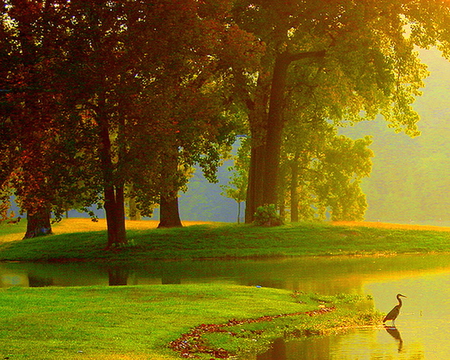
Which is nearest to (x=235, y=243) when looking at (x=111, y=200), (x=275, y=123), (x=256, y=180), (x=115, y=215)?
(x=115, y=215)

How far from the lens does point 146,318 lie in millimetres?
21953

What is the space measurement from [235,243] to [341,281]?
17.7m

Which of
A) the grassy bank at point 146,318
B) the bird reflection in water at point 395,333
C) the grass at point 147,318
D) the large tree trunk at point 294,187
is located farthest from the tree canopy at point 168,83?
the large tree trunk at point 294,187

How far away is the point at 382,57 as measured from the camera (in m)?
53.1

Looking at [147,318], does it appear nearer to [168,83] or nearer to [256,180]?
[168,83]

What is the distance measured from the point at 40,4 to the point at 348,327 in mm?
14759

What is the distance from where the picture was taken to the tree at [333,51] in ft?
170

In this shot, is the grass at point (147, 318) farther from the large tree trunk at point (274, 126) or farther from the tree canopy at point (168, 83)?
the large tree trunk at point (274, 126)

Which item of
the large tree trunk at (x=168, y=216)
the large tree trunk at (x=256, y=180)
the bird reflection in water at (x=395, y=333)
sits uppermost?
the large tree trunk at (x=256, y=180)

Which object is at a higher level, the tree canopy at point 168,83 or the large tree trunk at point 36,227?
the tree canopy at point 168,83

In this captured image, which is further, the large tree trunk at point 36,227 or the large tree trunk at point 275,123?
the large tree trunk at point 36,227

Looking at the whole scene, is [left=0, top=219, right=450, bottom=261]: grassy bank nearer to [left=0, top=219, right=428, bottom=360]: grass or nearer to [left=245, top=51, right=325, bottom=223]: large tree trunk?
[left=245, top=51, right=325, bottom=223]: large tree trunk

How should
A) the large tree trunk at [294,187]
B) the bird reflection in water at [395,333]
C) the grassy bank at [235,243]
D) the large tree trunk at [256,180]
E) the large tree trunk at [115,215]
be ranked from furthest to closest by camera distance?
the large tree trunk at [294,187] < the large tree trunk at [256,180] < the grassy bank at [235,243] < the large tree trunk at [115,215] < the bird reflection in water at [395,333]

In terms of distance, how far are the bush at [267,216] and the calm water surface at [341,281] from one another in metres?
9.85
